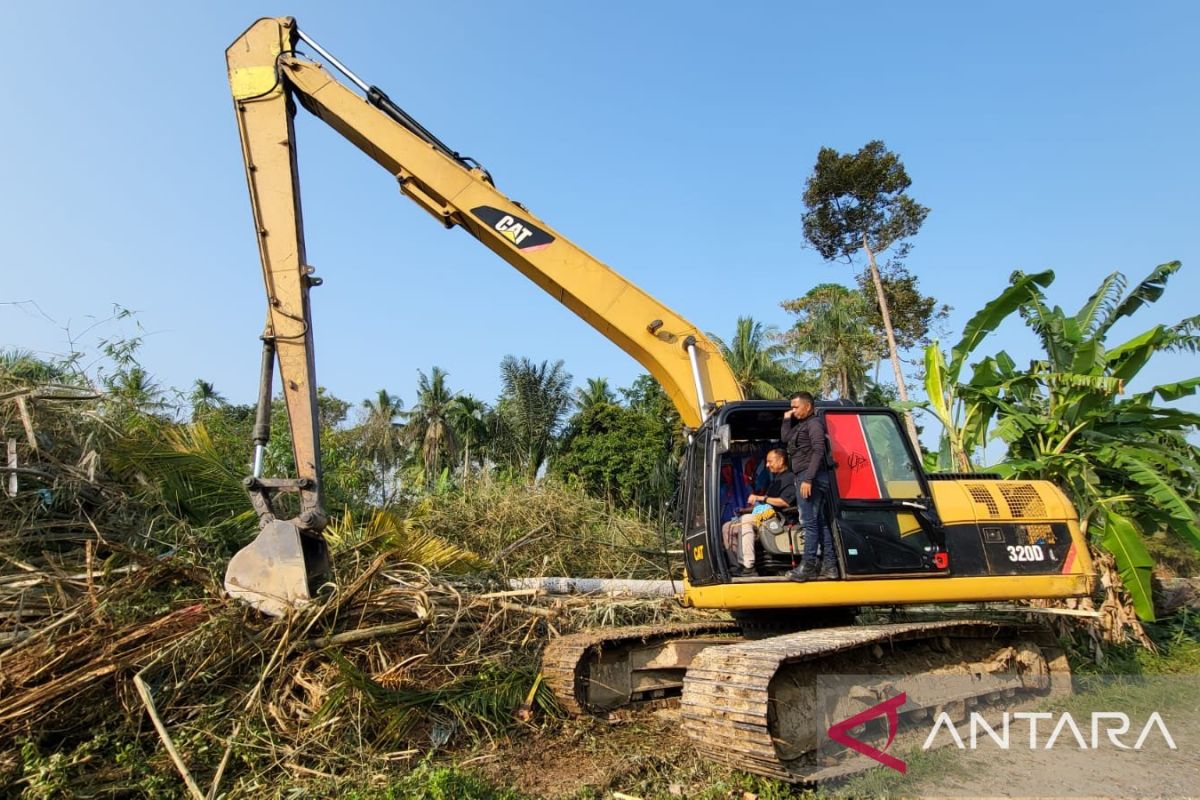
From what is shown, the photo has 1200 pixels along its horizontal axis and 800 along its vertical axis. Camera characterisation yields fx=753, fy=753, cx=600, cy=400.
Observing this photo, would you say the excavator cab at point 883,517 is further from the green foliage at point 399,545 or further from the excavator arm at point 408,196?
the green foliage at point 399,545

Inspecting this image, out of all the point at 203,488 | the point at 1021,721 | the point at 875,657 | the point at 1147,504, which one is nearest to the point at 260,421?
the point at 203,488

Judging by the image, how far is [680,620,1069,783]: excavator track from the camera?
3957mm

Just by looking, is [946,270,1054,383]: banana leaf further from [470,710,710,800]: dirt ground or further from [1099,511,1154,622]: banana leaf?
[470,710,710,800]: dirt ground

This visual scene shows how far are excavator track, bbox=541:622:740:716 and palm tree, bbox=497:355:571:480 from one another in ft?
74.0

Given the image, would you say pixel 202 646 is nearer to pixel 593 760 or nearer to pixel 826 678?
pixel 593 760

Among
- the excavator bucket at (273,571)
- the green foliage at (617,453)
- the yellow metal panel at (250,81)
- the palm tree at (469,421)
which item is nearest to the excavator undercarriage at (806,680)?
the excavator bucket at (273,571)

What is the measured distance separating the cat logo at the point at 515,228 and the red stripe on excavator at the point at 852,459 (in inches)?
107

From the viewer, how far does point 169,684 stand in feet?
14.4

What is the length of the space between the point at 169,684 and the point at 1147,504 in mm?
9592

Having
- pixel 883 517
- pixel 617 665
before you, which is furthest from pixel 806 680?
pixel 617 665

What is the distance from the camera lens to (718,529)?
5.24 m

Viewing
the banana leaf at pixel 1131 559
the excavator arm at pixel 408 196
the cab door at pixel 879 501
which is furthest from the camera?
the banana leaf at pixel 1131 559

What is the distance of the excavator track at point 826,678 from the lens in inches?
156

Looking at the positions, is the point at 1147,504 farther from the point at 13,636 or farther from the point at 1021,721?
the point at 13,636
